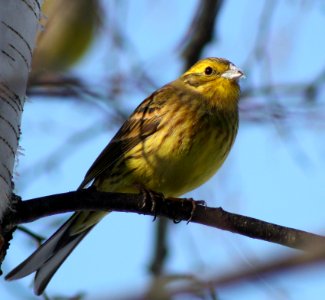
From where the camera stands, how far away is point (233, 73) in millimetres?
4086

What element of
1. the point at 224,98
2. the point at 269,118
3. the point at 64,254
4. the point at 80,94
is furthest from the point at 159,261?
the point at 80,94

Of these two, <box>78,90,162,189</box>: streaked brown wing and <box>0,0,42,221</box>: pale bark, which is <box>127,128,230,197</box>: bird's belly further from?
<box>0,0,42,221</box>: pale bark

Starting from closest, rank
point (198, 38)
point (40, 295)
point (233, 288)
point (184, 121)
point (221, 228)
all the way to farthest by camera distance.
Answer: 1. point (233, 288)
2. point (221, 228)
3. point (40, 295)
4. point (184, 121)
5. point (198, 38)

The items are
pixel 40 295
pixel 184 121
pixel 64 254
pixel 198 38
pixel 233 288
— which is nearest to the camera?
pixel 233 288

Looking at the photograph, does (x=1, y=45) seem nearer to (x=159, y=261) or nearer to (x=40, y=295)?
(x=40, y=295)

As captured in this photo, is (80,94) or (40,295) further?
(40,295)

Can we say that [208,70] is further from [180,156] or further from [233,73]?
[180,156]

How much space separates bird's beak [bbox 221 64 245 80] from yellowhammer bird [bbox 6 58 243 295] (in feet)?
0.07

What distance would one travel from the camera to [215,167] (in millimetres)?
3428

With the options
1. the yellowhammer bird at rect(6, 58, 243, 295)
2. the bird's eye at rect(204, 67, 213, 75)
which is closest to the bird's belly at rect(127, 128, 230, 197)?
the yellowhammer bird at rect(6, 58, 243, 295)

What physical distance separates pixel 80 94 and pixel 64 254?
1.50 m

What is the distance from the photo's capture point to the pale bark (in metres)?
1.89

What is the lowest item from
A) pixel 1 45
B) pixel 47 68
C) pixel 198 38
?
pixel 1 45

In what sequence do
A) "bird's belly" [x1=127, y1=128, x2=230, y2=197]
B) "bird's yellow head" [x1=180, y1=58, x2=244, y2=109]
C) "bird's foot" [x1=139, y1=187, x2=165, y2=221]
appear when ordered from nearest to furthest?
"bird's foot" [x1=139, y1=187, x2=165, y2=221] < "bird's belly" [x1=127, y1=128, x2=230, y2=197] < "bird's yellow head" [x1=180, y1=58, x2=244, y2=109]
